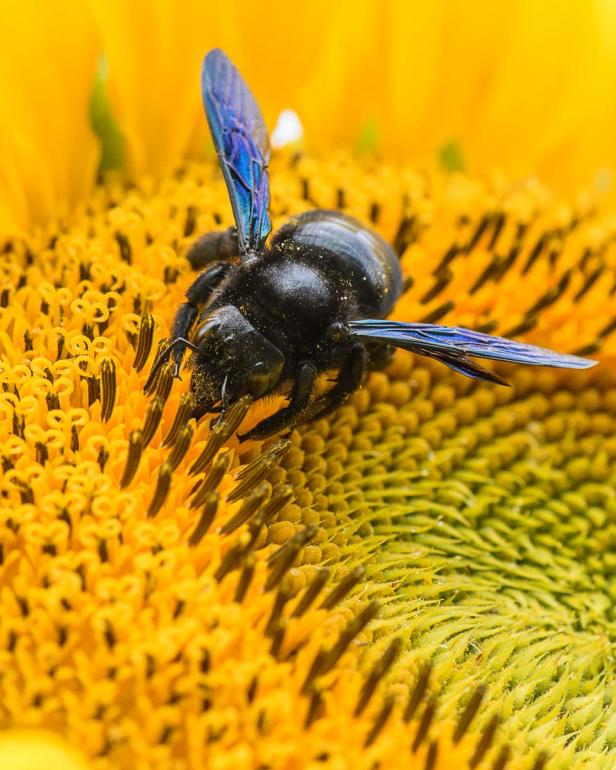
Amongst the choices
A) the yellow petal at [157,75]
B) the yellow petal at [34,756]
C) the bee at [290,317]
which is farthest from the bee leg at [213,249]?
the yellow petal at [34,756]

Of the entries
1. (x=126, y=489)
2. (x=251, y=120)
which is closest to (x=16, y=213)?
(x=251, y=120)

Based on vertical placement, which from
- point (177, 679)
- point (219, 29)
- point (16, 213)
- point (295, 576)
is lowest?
point (177, 679)

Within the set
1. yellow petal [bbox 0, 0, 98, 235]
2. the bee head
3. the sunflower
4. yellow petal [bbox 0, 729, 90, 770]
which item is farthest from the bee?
yellow petal [bbox 0, 729, 90, 770]

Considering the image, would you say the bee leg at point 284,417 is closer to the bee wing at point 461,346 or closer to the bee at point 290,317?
the bee at point 290,317

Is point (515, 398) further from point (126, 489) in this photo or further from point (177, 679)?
point (177, 679)

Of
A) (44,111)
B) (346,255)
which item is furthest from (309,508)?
(44,111)

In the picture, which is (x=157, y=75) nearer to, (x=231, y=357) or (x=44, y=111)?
(x=44, y=111)
